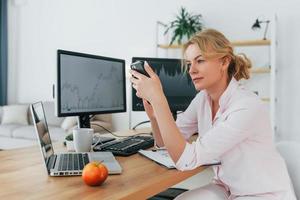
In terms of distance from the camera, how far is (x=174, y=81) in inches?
89.1

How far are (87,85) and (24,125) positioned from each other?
148 inches

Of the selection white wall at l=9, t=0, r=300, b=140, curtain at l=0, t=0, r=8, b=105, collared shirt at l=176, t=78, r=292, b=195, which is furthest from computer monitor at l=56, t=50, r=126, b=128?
curtain at l=0, t=0, r=8, b=105

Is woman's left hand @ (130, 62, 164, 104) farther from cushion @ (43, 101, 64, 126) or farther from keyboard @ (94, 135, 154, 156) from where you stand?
cushion @ (43, 101, 64, 126)

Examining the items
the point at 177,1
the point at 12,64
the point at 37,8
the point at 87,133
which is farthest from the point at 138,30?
the point at 87,133

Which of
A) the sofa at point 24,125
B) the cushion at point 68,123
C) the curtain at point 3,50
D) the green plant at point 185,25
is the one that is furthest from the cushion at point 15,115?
the green plant at point 185,25

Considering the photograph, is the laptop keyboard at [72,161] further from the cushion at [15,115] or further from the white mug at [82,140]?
the cushion at [15,115]

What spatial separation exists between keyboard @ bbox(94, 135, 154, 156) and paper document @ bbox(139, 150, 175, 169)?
0.17 ft

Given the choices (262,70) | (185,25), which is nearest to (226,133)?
(262,70)

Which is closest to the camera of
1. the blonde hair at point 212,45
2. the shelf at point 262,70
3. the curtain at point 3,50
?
the blonde hair at point 212,45

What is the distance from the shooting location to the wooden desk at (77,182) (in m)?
0.99

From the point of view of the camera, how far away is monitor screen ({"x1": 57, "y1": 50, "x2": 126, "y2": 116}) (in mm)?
1655

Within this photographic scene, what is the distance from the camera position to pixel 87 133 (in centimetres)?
152

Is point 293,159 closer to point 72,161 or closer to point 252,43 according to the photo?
point 72,161

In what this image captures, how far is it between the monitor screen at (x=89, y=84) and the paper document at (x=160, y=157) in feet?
1.28
